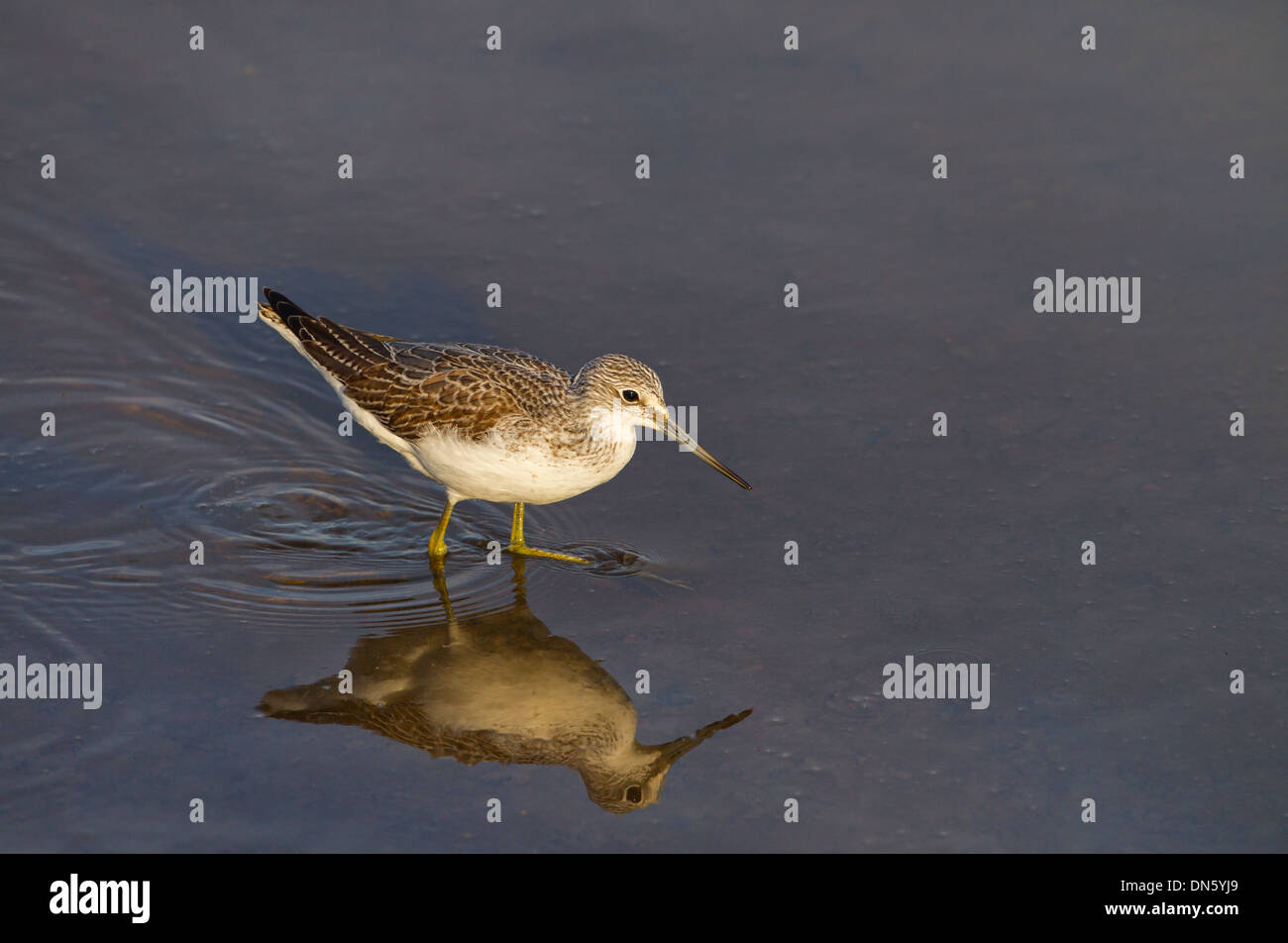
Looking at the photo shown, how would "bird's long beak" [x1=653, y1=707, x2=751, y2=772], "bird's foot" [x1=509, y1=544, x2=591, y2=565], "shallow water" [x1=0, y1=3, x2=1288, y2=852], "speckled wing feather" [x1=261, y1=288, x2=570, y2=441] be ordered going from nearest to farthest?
"shallow water" [x1=0, y1=3, x2=1288, y2=852] < "bird's long beak" [x1=653, y1=707, x2=751, y2=772] < "speckled wing feather" [x1=261, y1=288, x2=570, y2=441] < "bird's foot" [x1=509, y1=544, x2=591, y2=565]

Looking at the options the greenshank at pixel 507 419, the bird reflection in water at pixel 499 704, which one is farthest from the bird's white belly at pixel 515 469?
the bird reflection in water at pixel 499 704

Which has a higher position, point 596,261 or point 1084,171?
point 1084,171

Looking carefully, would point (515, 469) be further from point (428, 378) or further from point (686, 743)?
point (686, 743)

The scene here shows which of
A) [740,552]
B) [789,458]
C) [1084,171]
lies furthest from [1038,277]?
[740,552]

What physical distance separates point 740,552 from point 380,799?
2.60 metres

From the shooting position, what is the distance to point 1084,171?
36.2 ft

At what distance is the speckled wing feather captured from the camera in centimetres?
796

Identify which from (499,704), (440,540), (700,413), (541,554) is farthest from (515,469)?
(700,413)

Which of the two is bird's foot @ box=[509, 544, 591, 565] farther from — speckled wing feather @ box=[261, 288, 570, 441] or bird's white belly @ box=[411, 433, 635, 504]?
speckled wing feather @ box=[261, 288, 570, 441]

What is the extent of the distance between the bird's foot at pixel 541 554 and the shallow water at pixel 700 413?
14 cm

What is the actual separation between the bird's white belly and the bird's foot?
353mm

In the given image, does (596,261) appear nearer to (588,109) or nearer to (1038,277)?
(588,109)

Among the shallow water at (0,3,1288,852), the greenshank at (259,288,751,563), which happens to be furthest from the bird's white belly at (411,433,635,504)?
the shallow water at (0,3,1288,852)

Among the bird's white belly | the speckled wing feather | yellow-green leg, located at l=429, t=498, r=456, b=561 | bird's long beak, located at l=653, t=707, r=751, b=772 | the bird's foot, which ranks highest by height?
the speckled wing feather
